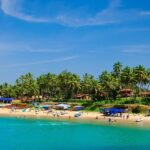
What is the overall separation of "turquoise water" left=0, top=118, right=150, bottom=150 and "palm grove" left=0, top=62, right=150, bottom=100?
100 ft

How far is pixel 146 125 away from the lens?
88.0 m

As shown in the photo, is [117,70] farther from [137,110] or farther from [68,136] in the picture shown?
[68,136]

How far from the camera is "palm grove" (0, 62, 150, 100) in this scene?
121 m

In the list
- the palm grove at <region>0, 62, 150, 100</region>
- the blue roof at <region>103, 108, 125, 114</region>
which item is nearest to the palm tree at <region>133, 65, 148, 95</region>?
the palm grove at <region>0, 62, 150, 100</region>

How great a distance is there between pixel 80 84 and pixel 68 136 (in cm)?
6600

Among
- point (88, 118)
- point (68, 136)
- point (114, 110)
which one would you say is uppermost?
point (114, 110)

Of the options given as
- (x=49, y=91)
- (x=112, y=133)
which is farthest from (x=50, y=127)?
(x=49, y=91)

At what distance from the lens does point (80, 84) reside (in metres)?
143

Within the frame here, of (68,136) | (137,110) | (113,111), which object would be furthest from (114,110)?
(68,136)

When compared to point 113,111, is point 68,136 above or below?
below

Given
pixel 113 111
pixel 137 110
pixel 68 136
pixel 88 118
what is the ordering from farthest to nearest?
pixel 113 111, pixel 88 118, pixel 137 110, pixel 68 136

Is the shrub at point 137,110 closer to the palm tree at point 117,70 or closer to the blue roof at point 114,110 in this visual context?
the blue roof at point 114,110

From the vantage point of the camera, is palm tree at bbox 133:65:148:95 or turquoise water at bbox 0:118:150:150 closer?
turquoise water at bbox 0:118:150:150

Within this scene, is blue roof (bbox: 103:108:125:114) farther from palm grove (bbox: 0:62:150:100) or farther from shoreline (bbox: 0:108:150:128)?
palm grove (bbox: 0:62:150:100)
